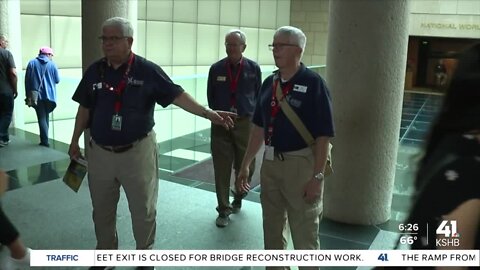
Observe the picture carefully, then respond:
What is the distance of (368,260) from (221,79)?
2536mm

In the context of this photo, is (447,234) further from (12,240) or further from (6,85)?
(6,85)

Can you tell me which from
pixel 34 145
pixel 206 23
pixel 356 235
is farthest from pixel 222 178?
pixel 206 23

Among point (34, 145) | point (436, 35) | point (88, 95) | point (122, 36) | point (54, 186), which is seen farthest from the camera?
point (436, 35)

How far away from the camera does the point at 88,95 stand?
3465 mm

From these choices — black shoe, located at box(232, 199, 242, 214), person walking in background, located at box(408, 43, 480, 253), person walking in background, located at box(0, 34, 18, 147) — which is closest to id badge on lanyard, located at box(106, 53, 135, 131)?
black shoe, located at box(232, 199, 242, 214)

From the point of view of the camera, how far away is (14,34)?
10.1 metres

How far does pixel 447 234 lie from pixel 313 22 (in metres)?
23.6

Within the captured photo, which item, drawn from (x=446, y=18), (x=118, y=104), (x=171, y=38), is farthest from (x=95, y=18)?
(x=446, y=18)

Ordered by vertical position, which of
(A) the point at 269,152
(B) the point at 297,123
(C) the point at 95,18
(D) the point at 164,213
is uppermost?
(C) the point at 95,18

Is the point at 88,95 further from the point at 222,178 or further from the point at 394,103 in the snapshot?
the point at 394,103

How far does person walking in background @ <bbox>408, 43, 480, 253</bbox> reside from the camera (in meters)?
1.11

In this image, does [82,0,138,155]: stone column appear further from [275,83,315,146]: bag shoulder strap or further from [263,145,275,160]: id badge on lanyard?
A: [275,83,315,146]: bag shoulder strap

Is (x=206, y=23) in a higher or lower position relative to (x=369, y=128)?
higher

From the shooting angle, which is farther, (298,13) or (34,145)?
(298,13)
